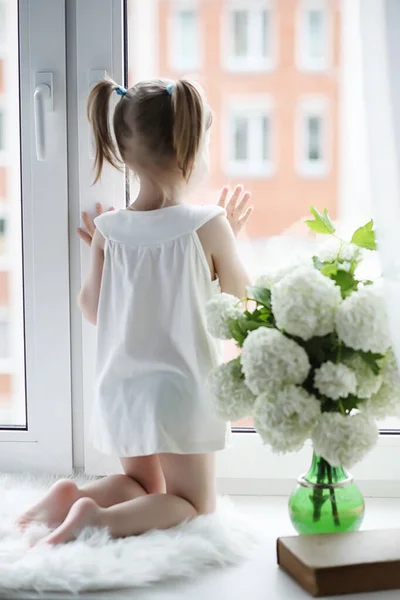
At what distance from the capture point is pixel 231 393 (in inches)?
45.8

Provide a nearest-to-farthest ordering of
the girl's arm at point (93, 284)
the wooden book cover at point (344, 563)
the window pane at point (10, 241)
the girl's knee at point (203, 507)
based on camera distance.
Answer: the wooden book cover at point (344, 563) → the girl's knee at point (203, 507) → the girl's arm at point (93, 284) → the window pane at point (10, 241)

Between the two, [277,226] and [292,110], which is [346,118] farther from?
[277,226]

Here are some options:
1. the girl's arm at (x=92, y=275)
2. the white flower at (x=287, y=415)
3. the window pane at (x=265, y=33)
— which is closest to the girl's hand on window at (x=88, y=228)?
the girl's arm at (x=92, y=275)

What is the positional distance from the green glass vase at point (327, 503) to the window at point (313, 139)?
0.61 metres

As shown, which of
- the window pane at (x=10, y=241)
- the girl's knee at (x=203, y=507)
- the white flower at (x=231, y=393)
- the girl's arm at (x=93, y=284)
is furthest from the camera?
the window pane at (x=10, y=241)

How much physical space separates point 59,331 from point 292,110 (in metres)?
0.64

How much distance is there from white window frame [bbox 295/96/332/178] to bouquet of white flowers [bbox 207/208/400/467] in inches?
16.6

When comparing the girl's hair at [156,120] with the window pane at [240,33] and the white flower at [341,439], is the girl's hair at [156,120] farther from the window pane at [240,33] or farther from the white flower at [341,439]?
the white flower at [341,439]

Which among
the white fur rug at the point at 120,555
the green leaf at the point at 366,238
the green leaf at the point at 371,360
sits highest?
the green leaf at the point at 366,238

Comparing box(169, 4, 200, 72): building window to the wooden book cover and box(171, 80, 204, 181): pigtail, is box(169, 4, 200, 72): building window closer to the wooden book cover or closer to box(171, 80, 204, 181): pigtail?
box(171, 80, 204, 181): pigtail

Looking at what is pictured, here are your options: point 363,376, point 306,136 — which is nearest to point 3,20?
point 306,136

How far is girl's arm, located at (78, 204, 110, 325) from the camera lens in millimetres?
1438

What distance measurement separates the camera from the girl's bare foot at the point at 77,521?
1.18 metres

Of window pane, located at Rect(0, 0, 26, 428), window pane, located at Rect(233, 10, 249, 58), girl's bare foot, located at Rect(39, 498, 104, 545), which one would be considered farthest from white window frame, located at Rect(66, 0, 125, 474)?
girl's bare foot, located at Rect(39, 498, 104, 545)
